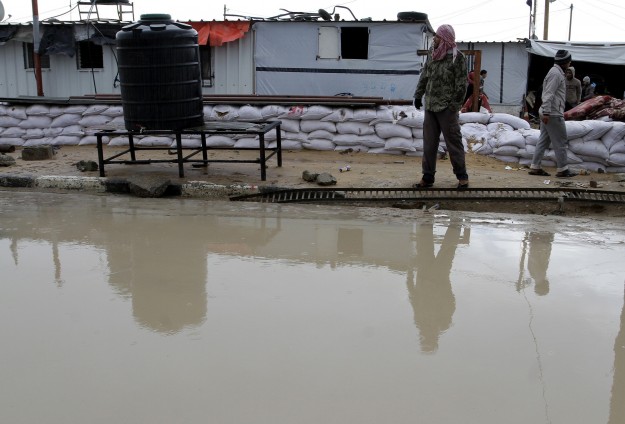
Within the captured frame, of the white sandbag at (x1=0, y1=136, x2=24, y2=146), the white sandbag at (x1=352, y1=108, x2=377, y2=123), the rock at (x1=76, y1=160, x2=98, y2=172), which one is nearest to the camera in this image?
the rock at (x1=76, y1=160, x2=98, y2=172)

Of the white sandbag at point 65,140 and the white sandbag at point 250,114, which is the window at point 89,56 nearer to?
the white sandbag at point 65,140

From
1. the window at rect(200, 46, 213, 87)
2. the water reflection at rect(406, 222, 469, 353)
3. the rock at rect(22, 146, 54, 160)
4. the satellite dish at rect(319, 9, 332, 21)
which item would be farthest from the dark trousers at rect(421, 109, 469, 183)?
the window at rect(200, 46, 213, 87)

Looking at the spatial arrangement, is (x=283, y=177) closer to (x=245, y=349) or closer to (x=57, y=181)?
(x=57, y=181)

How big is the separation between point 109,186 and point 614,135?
536 centimetres

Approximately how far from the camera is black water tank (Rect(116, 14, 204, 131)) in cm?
636

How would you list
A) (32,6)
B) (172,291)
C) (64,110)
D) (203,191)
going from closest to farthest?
(172,291), (203,191), (64,110), (32,6)

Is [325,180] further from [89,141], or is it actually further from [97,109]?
[89,141]

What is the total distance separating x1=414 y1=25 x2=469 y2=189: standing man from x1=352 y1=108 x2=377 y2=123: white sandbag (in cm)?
222

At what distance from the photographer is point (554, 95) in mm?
6789

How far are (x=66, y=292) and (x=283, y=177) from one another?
3.58m

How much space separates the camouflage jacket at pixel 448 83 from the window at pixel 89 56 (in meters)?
11.7

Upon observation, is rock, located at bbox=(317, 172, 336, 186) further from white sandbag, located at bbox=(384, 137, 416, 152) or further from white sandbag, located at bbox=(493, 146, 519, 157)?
white sandbag, located at bbox=(493, 146, 519, 157)

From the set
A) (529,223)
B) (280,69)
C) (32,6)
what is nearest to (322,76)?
(280,69)

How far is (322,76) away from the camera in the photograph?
14711mm
